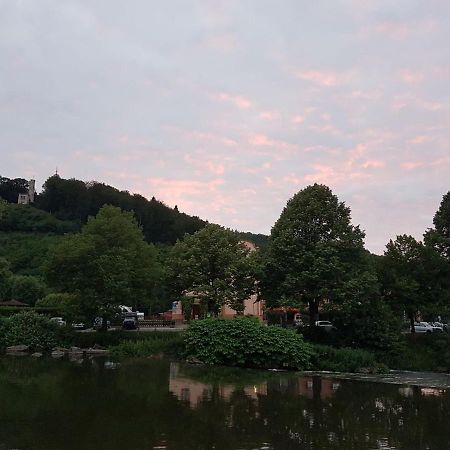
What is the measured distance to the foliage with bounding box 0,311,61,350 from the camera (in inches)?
1409

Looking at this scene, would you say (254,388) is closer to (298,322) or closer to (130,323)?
(130,323)

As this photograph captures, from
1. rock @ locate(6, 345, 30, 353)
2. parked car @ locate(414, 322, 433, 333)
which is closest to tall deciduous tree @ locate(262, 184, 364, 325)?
parked car @ locate(414, 322, 433, 333)

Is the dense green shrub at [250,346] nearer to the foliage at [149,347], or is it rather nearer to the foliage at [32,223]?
the foliage at [149,347]

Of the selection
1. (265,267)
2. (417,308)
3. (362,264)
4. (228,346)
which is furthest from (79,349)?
(417,308)

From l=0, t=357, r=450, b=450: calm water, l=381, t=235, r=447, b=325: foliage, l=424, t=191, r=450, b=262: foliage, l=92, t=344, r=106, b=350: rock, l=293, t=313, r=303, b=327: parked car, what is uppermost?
l=424, t=191, r=450, b=262: foliage

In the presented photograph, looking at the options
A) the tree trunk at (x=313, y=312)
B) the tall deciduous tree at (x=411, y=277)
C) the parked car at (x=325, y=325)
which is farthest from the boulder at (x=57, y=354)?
the tall deciduous tree at (x=411, y=277)

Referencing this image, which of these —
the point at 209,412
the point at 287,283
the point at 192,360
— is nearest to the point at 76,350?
the point at 192,360

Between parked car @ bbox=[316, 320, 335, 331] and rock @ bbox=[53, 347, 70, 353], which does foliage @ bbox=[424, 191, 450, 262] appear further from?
rock @ bbox=[53, 347, 70, 353]

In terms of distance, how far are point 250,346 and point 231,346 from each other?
46.5 inches

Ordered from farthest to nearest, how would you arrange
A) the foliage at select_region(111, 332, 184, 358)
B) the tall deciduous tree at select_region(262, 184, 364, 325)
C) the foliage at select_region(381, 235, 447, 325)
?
the foliage at select_region(381, 235, 447, 325) < the foliage at select_region(111, 332, 184, 358) < the tall deciduous tree at select_region(262, 184, 364, 325)

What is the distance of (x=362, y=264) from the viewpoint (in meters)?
34.6

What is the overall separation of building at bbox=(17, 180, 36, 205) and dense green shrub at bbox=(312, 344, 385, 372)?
10618cm

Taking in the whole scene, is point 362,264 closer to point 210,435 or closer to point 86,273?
point 86,273

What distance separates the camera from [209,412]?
1534 centimetres
